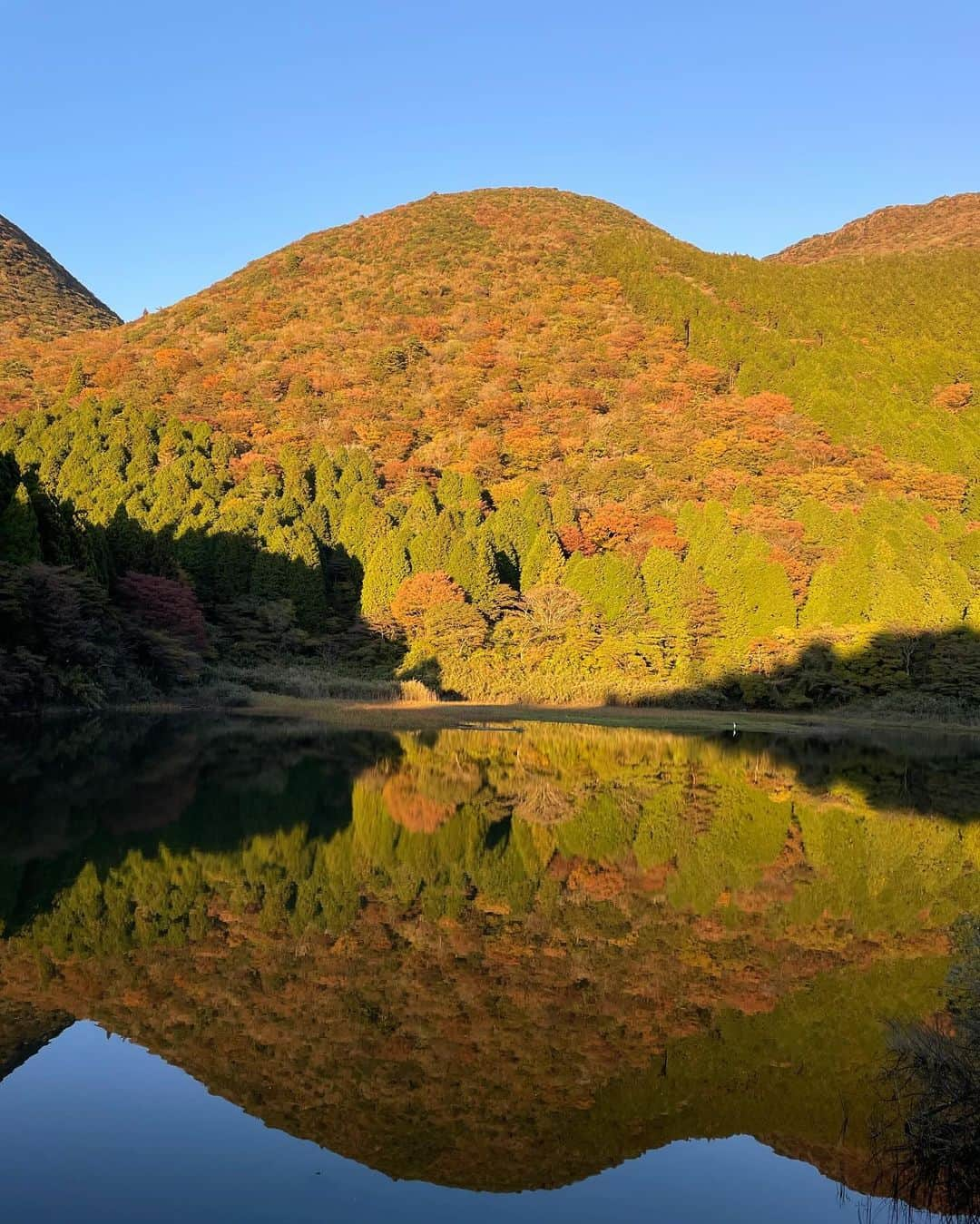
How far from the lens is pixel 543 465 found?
A: 252 ft

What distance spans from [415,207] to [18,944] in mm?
134777

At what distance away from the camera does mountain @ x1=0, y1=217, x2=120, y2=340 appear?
10838 cm

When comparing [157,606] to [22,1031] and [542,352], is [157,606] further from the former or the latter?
[542,352]

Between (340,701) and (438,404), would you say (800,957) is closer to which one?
(340,701)

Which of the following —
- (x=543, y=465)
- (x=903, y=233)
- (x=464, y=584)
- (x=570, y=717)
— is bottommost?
(x=570, y=717)

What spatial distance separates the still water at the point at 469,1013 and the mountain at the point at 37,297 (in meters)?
102

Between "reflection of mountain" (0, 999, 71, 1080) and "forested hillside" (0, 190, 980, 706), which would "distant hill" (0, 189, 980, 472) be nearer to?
"forested hillside" (0, 190, 980, 706)

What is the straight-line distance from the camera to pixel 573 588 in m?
57.1

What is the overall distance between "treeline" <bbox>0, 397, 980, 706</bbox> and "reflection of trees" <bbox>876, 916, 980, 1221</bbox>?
3398 centimetres

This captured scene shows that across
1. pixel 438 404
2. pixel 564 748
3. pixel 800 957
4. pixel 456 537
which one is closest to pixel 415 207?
pixel 438 404

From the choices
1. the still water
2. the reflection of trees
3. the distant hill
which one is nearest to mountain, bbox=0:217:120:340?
the distant hill

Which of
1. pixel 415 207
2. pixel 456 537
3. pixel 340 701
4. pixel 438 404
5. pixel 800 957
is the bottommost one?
pixel 340 701

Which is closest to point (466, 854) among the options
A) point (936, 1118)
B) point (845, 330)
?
point (936, 1118)

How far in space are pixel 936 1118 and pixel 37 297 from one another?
130334 mm
